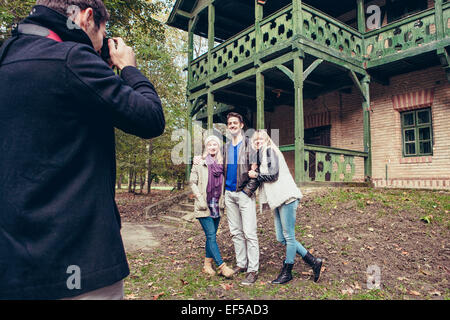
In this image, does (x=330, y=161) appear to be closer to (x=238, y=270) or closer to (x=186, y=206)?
(x=186, y=206)

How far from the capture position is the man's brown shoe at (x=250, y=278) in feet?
14.2

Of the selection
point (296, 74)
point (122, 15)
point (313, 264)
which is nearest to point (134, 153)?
point (122, 15)

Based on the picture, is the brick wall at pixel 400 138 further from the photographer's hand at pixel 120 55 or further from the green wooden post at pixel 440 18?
the photographer's hand at pixel 120 55

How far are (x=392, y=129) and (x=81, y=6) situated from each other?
10723mm

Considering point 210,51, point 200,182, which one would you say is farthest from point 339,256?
point 210,51

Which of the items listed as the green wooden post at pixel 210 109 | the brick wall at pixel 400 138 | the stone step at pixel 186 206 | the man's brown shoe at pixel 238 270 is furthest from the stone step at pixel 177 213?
the brick wall at pixel 400 138

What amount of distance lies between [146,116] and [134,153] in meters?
14.8

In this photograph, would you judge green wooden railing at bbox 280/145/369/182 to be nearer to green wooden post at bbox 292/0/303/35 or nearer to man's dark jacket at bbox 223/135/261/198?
green wooden post at bbox 292/0/303/35

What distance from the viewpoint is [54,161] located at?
1.03 m

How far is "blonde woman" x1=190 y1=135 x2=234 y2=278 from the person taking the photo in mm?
4762

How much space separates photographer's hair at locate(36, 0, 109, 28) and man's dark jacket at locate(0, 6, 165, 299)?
1.3 inches

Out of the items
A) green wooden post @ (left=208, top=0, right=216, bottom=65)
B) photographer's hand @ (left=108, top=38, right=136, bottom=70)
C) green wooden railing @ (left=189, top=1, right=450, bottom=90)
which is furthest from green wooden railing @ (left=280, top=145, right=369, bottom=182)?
photographer's hand @ (left=108, top=38, right=136, bottom=70)

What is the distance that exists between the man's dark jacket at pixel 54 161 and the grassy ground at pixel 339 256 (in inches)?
127

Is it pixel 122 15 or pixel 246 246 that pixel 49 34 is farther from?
pixel 122 15
